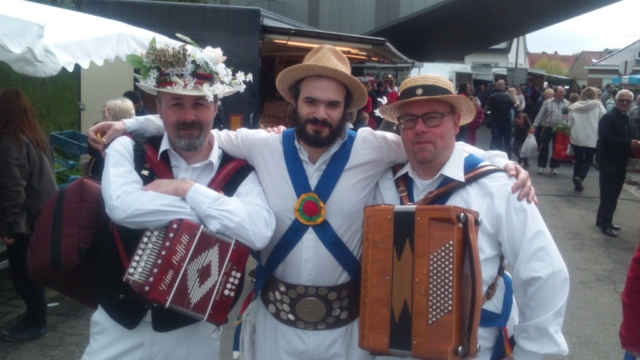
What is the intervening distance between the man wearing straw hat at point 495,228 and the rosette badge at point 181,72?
2.66 ft

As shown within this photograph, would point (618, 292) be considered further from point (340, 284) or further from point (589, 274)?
point (340, 284)

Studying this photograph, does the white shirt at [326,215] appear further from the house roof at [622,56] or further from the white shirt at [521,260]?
the house roof at [622,56]

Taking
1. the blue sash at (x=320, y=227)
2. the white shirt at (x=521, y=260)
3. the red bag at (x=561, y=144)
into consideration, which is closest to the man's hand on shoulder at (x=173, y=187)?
the blue sash at (x=320, y=227)

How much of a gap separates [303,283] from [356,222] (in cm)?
35

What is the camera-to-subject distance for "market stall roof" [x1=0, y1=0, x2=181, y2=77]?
3.95 meters

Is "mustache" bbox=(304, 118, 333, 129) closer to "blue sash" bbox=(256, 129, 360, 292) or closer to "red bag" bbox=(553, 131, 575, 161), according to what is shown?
"blue sash" bbox=(256, 129, 360, 292)

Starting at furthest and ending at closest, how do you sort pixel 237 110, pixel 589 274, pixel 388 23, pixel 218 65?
pixel 388 23
pixel 237 110
pixel 589 274
pixel 218 65

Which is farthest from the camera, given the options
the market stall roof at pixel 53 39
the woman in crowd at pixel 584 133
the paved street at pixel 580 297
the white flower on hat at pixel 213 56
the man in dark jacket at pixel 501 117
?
the man in dark jacket at pixel 501 117

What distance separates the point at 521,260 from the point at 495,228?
158 millimetres

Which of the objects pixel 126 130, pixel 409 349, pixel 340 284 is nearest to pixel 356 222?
pixel 340 284

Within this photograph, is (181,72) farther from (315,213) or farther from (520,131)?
(520,131)

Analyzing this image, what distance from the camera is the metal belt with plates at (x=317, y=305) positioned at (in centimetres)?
241

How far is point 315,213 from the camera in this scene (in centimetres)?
240

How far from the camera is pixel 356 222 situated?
2469mm
